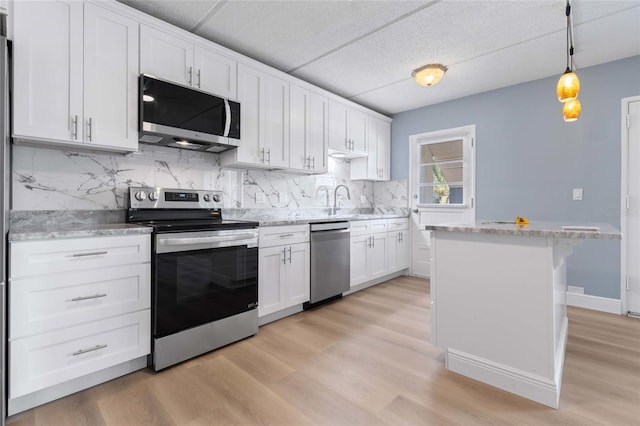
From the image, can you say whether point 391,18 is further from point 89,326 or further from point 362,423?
point 89,326

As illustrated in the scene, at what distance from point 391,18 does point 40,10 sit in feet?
7.56

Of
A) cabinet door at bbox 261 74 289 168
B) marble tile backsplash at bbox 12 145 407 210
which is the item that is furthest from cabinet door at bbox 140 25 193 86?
cabinet door at bbox 261 74 289 168

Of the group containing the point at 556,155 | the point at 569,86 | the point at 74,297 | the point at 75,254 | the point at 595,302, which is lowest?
the point at 595,302

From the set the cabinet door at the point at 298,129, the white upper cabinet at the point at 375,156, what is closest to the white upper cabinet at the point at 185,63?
the cabinet door at the point at 298,129

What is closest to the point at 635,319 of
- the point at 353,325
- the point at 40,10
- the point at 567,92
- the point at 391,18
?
the point at 567,92

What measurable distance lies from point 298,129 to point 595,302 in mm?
3626

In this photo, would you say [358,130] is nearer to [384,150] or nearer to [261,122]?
[384,150]

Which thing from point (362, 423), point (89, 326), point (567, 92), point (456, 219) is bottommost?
point (362, 423)

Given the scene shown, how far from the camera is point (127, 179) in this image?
238 cm

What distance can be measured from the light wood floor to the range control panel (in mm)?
1202

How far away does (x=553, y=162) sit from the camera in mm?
3385

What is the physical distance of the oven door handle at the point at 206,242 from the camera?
1.96 meters

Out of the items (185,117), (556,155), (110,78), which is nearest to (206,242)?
(185,117)

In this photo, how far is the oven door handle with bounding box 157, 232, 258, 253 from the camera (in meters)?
1.96
